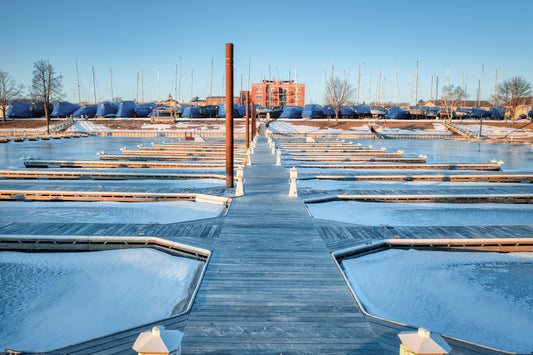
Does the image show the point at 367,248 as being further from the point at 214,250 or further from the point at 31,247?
the point at 31,247

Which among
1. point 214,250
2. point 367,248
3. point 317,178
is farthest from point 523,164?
point 214,250

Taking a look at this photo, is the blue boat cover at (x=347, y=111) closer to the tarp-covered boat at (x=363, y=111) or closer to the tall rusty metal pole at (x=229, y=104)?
the tarp-covered boat at (x=363, y=111)

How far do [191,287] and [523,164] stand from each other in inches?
912

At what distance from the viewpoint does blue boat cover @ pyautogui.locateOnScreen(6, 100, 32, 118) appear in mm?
56375

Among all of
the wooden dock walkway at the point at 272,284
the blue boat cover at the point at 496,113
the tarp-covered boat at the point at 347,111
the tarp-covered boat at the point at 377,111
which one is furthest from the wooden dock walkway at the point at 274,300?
the blue boat cover at the point at 496,113

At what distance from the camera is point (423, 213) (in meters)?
10.6

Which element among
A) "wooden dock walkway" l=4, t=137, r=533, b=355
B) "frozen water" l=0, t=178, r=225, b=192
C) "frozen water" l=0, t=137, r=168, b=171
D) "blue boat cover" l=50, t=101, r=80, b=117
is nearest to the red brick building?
"blue boat cover" l=50, t=101, r=80, b=117

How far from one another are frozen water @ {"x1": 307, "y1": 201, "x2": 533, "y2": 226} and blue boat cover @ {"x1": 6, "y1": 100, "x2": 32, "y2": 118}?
6146 centimetres

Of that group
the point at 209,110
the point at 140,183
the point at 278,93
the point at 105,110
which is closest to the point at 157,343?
the point at 140,183

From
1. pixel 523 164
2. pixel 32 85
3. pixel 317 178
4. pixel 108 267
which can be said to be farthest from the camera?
pixel 32 85

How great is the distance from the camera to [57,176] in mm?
15328

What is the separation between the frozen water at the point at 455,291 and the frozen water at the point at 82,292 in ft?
9.68

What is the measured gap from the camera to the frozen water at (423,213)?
9.66 m

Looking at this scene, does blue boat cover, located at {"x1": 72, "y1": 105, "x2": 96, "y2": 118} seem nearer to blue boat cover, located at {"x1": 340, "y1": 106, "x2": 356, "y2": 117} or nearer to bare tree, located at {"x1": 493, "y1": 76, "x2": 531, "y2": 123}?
blue boat cover, located at {"x1": 340, "y1": 106, "x2": 356, "y2": 117}
